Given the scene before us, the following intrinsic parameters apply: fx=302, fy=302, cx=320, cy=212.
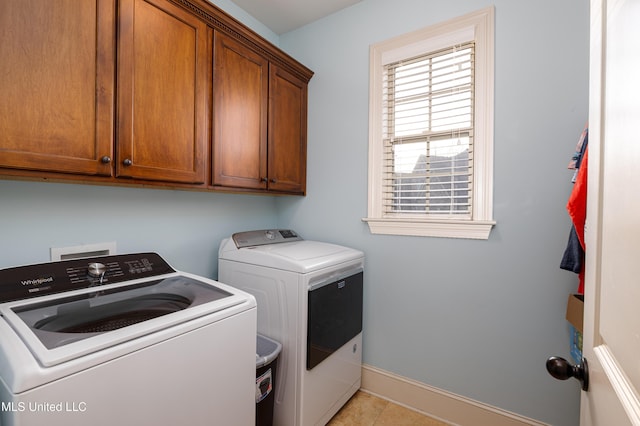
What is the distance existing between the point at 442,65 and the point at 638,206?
1.82 meters

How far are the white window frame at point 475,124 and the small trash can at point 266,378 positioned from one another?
1028mm

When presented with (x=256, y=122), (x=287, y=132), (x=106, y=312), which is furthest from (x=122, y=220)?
(x=287, y=132)

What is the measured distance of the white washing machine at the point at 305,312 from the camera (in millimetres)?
1626

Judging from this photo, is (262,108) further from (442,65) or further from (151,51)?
(442,65)

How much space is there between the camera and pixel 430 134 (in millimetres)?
1997

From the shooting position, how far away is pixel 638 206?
1.36 ft

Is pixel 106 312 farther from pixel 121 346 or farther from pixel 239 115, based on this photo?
pixel 239 115

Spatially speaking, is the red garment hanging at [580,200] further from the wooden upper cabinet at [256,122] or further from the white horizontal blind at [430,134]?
the wooden upper cabinet at [256,122]

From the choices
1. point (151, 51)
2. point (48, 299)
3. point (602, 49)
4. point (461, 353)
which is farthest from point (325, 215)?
point (602, 49)

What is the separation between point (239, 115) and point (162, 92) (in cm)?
48

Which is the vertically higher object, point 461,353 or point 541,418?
point 461,353

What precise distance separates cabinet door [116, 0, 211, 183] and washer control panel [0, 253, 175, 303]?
422 millimetres

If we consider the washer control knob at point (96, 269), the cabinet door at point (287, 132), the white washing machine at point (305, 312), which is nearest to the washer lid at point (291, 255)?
the white washing machine at point (305, 312)

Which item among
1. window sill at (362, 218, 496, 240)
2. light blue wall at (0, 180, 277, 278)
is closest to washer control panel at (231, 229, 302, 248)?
light blue wall at (0, 180, 277, 278)
